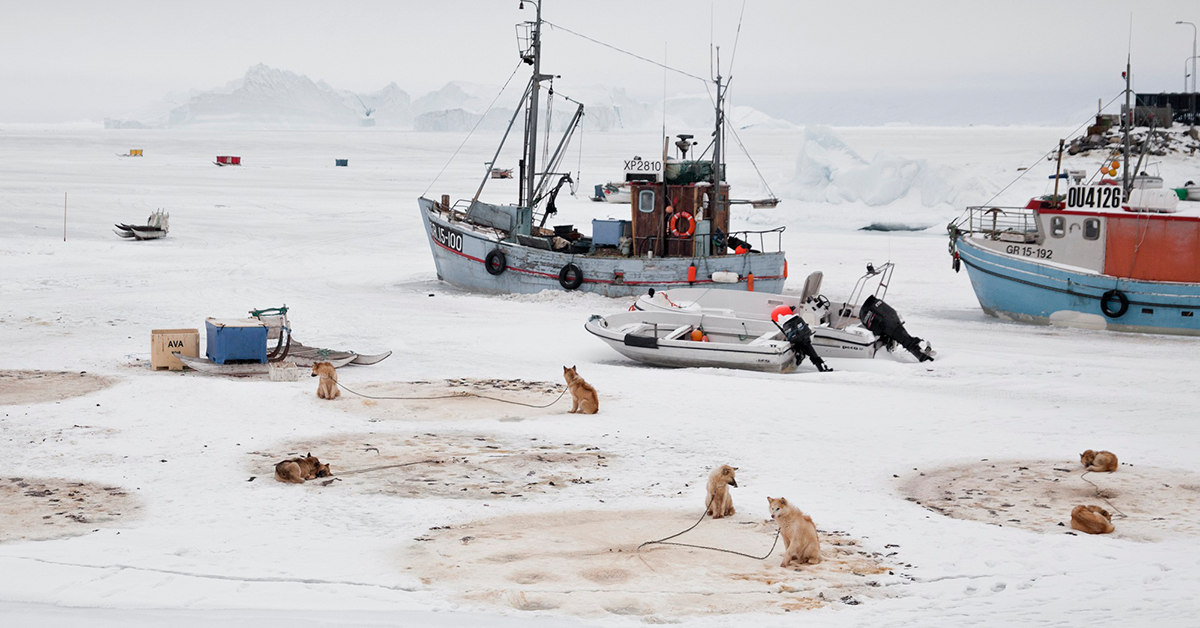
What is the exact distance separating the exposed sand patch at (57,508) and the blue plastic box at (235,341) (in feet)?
15.8

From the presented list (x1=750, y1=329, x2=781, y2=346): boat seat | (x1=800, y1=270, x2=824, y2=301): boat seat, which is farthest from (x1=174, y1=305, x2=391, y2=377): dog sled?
(x1=800, y1=270, x2=824, y2=301): boat seat

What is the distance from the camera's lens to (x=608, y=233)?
2347cm

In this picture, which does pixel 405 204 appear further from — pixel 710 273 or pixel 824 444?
pixel 824 444

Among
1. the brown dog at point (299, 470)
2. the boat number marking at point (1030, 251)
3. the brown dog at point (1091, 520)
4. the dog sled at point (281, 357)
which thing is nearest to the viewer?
the brown dog at point (1091, 520)

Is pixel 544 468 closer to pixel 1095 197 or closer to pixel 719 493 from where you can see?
pixel 719 493

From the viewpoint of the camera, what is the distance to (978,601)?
23.0ft

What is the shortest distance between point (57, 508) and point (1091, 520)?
7.70m

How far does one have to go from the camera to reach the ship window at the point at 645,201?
22.8 m

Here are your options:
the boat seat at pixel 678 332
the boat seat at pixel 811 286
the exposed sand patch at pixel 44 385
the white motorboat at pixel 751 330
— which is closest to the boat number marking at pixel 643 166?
the white motorboat at pixel 751 330

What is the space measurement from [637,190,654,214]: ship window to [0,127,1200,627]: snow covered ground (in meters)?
2.17

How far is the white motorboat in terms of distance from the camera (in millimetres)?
15688

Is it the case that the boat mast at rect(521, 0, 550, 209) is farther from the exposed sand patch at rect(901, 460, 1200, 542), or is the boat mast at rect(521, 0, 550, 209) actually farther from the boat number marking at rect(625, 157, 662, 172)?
the exposed sand patch at rect(901, 460, 1200, 542)

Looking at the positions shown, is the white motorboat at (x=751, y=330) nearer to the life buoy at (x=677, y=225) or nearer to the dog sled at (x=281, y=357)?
the dog sled at (x=281, y=357)

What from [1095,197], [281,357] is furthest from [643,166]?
[281,357]
